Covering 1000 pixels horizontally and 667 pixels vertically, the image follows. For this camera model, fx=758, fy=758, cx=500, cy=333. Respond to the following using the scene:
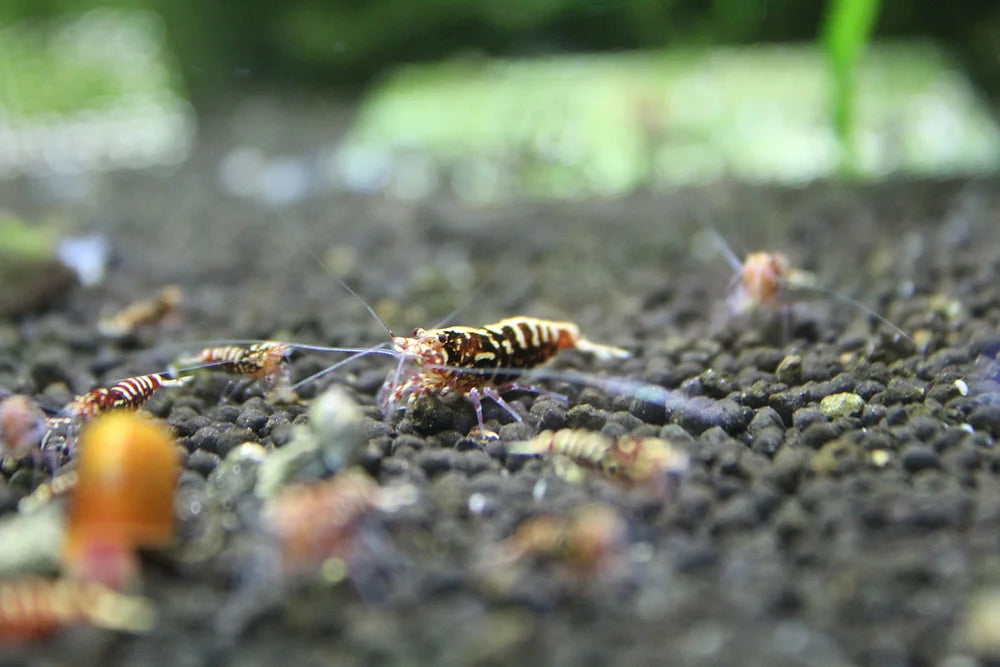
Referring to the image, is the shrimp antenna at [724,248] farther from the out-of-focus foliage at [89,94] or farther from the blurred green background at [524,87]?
the out-of-focus foliage at [89,94]

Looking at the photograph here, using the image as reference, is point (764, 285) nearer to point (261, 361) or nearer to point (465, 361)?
point (465, 361)

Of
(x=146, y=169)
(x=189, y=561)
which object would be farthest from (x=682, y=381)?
(x=146, y=169)

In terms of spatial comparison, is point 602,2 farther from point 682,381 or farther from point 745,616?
point 745,616

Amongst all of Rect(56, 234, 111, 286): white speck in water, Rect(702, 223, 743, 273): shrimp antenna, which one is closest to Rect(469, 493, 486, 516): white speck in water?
Rect(702, 223, 743, 273): shrimp antenna

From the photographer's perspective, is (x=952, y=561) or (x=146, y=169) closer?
(x=952, y=561)

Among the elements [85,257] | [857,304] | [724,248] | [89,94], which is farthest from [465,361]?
[89,94]
